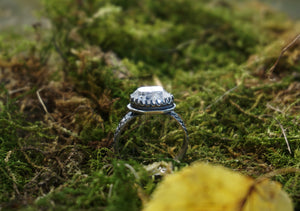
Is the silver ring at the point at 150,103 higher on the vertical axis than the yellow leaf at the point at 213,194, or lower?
higher

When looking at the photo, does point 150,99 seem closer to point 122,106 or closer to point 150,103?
point 150,103

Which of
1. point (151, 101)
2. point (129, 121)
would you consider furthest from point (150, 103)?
point (129, 121)

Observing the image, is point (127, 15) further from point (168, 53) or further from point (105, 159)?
point (105, 159)

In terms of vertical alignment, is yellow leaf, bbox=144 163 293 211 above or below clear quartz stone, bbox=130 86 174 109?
below

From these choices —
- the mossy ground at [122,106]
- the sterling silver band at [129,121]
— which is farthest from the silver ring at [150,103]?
the mossy ground at [122,106]

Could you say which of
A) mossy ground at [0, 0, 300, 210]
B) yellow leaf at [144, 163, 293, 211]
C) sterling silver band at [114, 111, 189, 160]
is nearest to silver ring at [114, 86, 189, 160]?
sterling silver band at [114, 111, 189, 160]

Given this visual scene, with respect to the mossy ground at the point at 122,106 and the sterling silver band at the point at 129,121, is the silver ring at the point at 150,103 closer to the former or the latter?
the sterling silver band at the point at 129,121

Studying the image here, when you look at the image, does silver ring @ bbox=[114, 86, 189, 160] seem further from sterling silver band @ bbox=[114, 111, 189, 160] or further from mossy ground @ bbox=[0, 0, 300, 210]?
mossy ground @ bbox=[0, 0, 300, 210]
